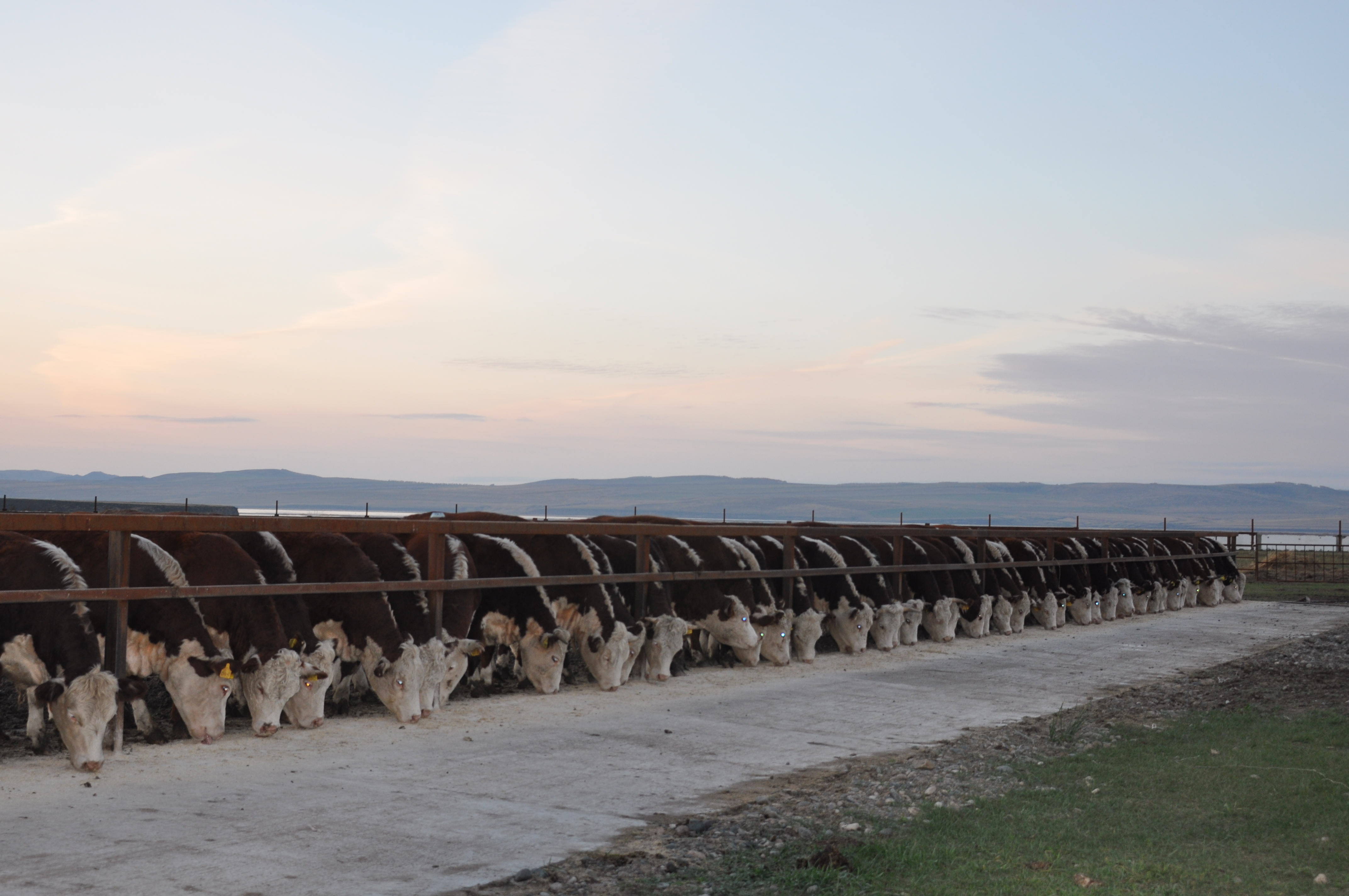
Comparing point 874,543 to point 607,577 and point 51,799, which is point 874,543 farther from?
point 51,799

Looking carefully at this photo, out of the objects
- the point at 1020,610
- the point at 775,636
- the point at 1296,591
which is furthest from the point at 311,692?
the point at 1296,591

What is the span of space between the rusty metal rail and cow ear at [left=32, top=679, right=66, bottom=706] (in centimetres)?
62

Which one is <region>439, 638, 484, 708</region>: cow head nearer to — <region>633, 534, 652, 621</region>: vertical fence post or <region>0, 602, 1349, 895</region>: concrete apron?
<region>0, 602, 1349, 895</region>: concrete apron

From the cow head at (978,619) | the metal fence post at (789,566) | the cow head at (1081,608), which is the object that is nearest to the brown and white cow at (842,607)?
the metal fence post at (789,566)

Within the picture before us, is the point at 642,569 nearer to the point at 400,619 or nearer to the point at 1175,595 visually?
the point at 400,619

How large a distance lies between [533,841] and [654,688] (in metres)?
6.34

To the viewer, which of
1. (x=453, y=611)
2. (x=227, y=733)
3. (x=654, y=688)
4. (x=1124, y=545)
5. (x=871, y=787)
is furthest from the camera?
(x=1124, y=545)

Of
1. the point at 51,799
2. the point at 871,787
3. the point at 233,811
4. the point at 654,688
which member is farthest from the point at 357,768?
the point at 654,688

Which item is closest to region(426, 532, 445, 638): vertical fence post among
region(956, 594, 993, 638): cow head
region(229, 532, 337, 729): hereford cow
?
region(229, 532, 337, 729): hereford cow

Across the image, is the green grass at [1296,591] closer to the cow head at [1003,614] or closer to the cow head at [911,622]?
the cow head at [1003,614]

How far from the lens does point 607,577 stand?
1280cm

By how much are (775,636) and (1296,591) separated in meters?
25.4

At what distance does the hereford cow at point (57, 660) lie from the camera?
7.91 m

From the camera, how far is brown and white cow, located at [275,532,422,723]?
10109 mm
